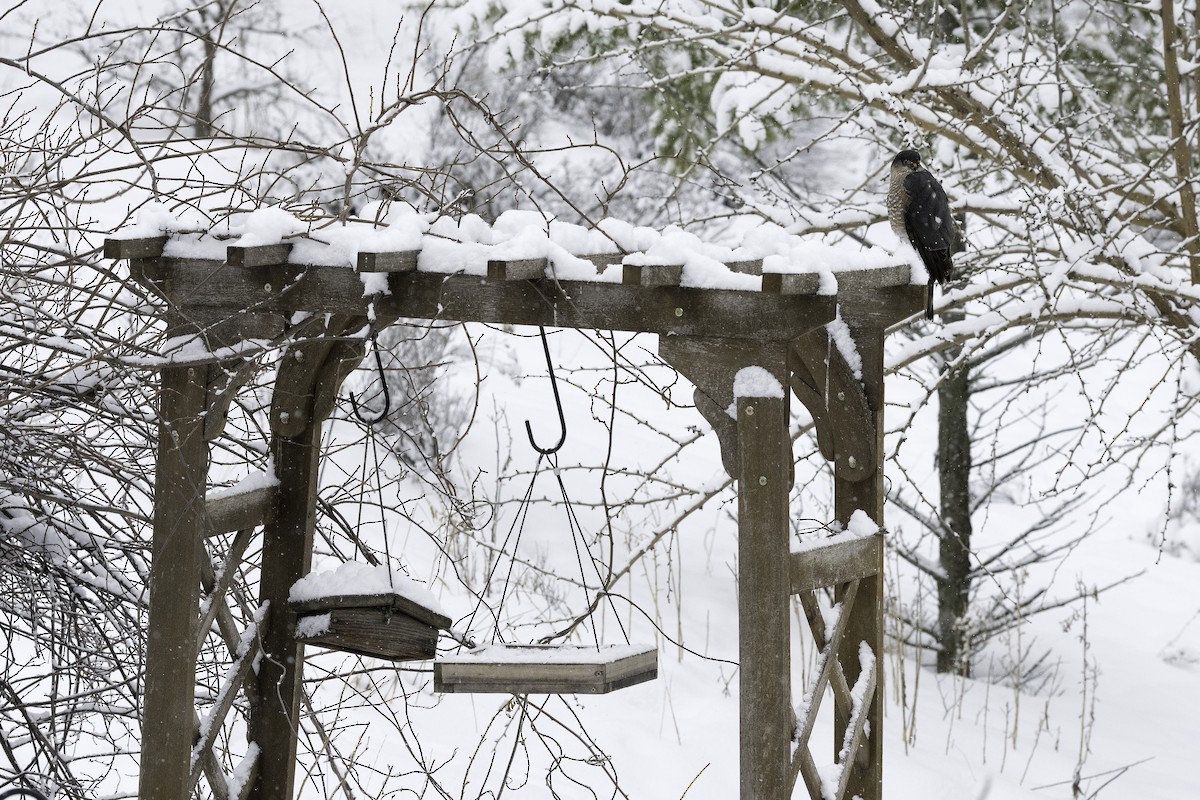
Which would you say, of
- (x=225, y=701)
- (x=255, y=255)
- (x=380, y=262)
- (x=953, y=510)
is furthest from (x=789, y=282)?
(x=953, y=510)

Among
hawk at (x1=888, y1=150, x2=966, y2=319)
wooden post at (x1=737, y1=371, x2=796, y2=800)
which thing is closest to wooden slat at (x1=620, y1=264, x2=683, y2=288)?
wooden post at (x1=737, y1=371, x2=796, y2=800)

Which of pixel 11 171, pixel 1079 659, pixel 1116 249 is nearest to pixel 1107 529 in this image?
pixel 1079 659

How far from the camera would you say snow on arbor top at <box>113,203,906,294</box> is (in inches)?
83.5

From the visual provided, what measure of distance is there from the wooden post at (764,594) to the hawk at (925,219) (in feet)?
1.56

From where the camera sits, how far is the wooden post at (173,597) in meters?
2.39

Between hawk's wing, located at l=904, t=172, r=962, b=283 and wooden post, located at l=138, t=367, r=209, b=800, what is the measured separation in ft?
5.22

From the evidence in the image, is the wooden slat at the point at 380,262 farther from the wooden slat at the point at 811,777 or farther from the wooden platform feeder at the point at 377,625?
the wooden slat at the point at 811,777

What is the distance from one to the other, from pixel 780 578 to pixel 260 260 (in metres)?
1.22

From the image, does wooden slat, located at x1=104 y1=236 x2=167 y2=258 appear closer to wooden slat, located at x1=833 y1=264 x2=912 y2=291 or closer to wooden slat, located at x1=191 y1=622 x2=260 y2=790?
wooden slat, located at x1=191 y1=622 x2=260 y2=790

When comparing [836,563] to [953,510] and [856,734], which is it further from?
[953,510]

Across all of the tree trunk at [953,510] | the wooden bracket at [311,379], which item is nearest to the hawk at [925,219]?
the wooden bracket at [311,379]

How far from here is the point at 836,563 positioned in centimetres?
251

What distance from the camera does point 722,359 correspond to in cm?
220

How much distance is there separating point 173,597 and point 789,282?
1.47 metres
